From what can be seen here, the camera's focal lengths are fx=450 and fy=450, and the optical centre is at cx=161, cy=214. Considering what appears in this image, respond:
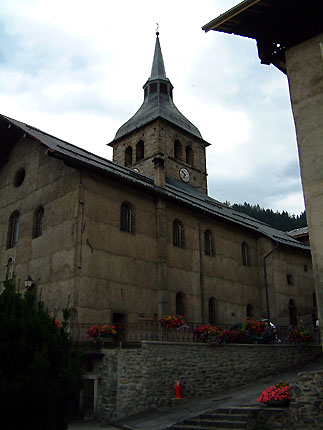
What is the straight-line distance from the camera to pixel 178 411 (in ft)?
49.1

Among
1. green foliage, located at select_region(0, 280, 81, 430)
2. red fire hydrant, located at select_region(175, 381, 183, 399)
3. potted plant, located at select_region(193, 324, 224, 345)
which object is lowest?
red fire hydrant, located at select_region(175, 381, 183, 399)

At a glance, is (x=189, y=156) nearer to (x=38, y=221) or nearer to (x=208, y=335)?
(x=38, y=221)

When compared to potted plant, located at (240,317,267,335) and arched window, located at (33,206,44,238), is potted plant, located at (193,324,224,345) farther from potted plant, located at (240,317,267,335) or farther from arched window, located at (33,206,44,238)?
arched window, located at (33,206,44,238)

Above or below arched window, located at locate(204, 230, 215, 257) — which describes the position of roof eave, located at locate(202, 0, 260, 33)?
above

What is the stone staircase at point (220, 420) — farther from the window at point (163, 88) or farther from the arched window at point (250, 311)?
the window at point (163, 88)

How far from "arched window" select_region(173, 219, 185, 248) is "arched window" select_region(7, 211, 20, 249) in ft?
26.5

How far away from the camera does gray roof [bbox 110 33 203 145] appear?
133 feet

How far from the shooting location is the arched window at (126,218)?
69.6 ft

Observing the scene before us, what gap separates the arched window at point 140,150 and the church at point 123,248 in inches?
574

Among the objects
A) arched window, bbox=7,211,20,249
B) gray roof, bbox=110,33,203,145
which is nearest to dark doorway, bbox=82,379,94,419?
arched window, bbox=7,211,20,249

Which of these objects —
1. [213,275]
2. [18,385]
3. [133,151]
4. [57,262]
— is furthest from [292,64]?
[133,151]

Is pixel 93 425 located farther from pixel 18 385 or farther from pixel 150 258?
pixel 150 258

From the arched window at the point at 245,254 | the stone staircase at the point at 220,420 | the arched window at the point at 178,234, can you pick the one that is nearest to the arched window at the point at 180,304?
the arched window at the point at 178,234

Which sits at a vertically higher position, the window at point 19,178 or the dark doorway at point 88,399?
the window at point 19,178
